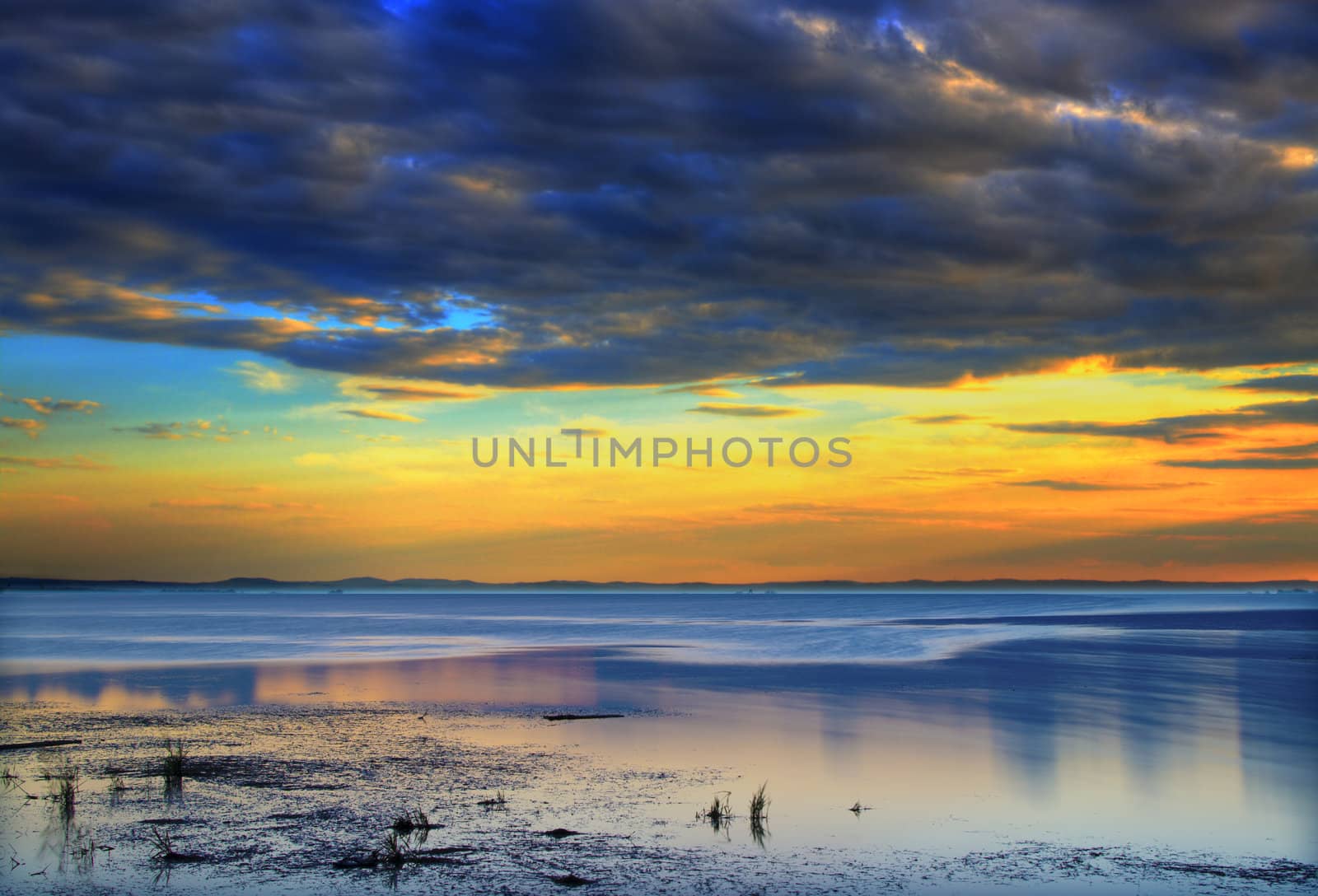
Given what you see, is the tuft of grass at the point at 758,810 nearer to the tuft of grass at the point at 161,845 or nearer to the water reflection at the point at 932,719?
the water reflection at the point at 932,719

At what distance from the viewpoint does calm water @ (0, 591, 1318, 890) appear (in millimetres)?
15641

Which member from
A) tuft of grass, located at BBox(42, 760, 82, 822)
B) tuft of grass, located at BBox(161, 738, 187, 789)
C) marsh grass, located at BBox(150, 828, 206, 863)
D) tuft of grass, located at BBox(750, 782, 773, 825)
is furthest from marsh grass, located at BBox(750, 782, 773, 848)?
tuft of grass, located at BBox(42, 760, 82, 822)

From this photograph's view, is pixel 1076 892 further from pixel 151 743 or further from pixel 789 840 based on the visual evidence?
pixel 151 743

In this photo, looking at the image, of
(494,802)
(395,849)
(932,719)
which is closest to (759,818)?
(494,802)

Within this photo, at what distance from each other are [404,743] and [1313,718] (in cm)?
2111

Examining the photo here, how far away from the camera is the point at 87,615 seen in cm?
10094

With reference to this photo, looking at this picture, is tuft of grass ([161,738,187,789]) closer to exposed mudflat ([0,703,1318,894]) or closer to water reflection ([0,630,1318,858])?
exposed mudflat ([0,703,1318,894])

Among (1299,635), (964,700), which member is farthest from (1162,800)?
(1299,635)

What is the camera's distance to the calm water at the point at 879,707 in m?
15.6

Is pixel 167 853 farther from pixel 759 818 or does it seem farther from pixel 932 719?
pixel 932 719

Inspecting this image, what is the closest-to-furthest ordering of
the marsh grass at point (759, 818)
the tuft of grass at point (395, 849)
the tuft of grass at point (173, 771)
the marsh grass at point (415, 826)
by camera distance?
the tuft of grass at point (395, 849) → the marsh grass at point (415, 826) → the marsh grass at point (759, 818) → the tuft of grass at point (173, 771)

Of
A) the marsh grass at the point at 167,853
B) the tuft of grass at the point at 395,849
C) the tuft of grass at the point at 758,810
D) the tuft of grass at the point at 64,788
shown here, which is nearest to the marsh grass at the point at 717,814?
the tuft of grass at the point at 758,810

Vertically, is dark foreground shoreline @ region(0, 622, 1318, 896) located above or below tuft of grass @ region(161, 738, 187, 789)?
→ below

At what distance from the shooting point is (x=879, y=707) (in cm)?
2778
